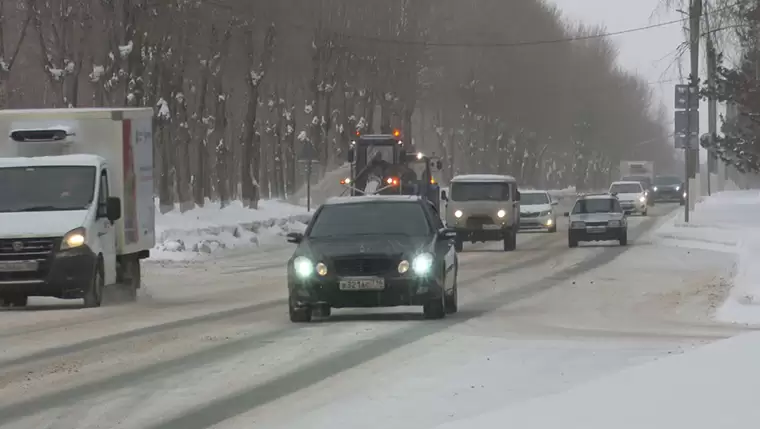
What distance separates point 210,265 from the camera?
120 ft

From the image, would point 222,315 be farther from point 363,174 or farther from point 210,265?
point 363,174

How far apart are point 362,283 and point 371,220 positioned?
5.56ft

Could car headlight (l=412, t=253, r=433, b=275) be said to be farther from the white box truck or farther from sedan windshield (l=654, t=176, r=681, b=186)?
sedan windshield (l=654, t=176, r=681, b=186)

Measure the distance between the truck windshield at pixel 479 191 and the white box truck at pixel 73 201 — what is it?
19.1 m

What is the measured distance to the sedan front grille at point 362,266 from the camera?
19250mm

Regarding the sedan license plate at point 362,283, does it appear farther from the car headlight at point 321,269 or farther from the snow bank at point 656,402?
the snow bank at point 656,402

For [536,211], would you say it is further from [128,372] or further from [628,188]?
[128,372]

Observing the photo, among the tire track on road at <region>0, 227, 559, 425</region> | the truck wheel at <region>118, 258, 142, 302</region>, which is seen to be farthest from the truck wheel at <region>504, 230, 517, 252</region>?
the tire track on road at <region>0, 227, 559, 425</region>

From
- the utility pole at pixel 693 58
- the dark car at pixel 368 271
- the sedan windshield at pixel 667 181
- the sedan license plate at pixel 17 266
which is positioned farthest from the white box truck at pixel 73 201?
the sedan windshield at pixel 667 181

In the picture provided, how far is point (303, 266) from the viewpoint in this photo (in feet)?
63.8

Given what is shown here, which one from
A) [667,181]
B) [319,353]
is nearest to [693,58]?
[319,353]

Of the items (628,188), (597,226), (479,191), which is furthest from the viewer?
(628,188)

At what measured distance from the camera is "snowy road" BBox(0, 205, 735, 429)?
1180cm

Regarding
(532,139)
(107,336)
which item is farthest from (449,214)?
(532,139)
